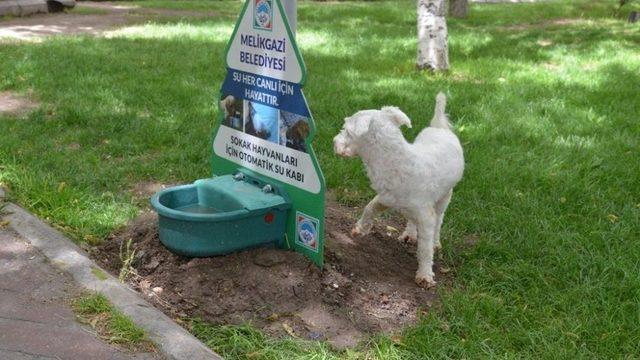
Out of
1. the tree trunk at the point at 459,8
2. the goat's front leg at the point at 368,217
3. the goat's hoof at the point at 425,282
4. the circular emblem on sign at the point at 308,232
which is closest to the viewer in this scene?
the circular emblem on sign at the point at 308,232

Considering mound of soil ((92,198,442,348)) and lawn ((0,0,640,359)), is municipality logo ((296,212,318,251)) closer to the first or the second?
mound of soil ((92,198,442,348))

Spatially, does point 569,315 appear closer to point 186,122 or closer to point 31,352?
point 31,352

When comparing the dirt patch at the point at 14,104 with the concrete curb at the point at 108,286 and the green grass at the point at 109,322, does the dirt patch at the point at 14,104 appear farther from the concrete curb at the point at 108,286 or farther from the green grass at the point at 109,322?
the green grass at the point at 109,322

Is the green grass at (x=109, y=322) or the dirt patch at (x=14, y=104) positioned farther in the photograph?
the dirt patch at (x=14, y=104)

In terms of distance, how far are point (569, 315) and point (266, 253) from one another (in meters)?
1.54

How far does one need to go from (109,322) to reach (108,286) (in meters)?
0.33

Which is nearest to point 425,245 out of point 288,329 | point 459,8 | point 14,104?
point 288,329

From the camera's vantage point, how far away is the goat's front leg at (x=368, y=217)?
3930 millimetres

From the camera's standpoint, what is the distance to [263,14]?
369 cm

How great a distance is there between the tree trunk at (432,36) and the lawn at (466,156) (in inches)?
11.9

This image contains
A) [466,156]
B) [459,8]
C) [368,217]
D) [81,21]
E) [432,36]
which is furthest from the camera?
[459,8]

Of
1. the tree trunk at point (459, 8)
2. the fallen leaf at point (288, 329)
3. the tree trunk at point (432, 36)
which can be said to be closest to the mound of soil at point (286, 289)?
the fallen leaf at point (288, 329)

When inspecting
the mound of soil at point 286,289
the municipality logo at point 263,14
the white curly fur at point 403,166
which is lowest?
the mound of soil at point 286,289

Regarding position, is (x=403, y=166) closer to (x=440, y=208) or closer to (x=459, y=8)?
(x=440, y=208)
